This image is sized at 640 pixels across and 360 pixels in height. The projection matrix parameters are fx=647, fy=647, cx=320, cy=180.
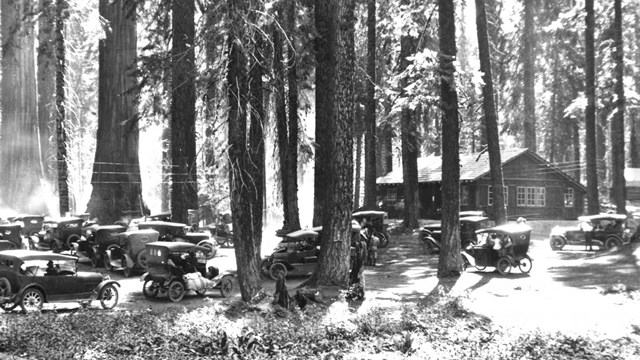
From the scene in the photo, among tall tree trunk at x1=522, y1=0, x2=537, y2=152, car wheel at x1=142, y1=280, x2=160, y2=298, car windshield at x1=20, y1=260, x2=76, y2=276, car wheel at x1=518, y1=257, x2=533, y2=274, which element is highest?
tall tree trunk at x1=522, y1=0, x2=537, y2=152

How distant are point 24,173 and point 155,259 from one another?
15702 mm

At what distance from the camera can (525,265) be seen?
22.2 m

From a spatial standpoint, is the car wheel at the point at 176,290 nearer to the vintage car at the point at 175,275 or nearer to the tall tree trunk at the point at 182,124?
the vintage car at the point at 175,275

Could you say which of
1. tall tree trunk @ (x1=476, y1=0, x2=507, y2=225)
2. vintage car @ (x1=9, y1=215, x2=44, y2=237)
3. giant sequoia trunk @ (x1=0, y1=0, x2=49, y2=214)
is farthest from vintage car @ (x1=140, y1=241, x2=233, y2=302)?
tall tree trunk @ (x1=476, y1=0, x2=507, y2=225)

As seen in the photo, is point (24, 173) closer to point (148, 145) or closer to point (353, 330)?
point (353, 330)

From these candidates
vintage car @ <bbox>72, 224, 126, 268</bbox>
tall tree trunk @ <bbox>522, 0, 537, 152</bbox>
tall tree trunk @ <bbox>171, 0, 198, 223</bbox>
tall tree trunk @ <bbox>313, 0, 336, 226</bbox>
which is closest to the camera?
tall tree trunk @ <bbox>313, 0, 336, 226</bbox>

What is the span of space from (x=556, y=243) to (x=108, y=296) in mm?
21100

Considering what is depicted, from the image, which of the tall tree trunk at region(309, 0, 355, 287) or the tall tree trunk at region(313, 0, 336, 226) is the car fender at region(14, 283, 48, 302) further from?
the tall tree trunk at region(313, 0, 336, 226)

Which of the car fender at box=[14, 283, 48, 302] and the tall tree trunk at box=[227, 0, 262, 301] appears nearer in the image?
the tall tree trunk at box=[227, 0, 262, 301]

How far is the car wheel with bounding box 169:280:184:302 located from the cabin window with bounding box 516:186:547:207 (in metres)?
34.7

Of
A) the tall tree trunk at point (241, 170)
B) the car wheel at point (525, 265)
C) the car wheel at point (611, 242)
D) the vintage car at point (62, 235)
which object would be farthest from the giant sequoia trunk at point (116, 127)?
the car wheel at point (611, 242)

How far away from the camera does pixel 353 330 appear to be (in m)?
11.0

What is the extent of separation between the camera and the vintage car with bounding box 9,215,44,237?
1008 inches

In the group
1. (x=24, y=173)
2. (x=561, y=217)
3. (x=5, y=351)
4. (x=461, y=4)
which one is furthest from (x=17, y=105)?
(x=561, y=217)
